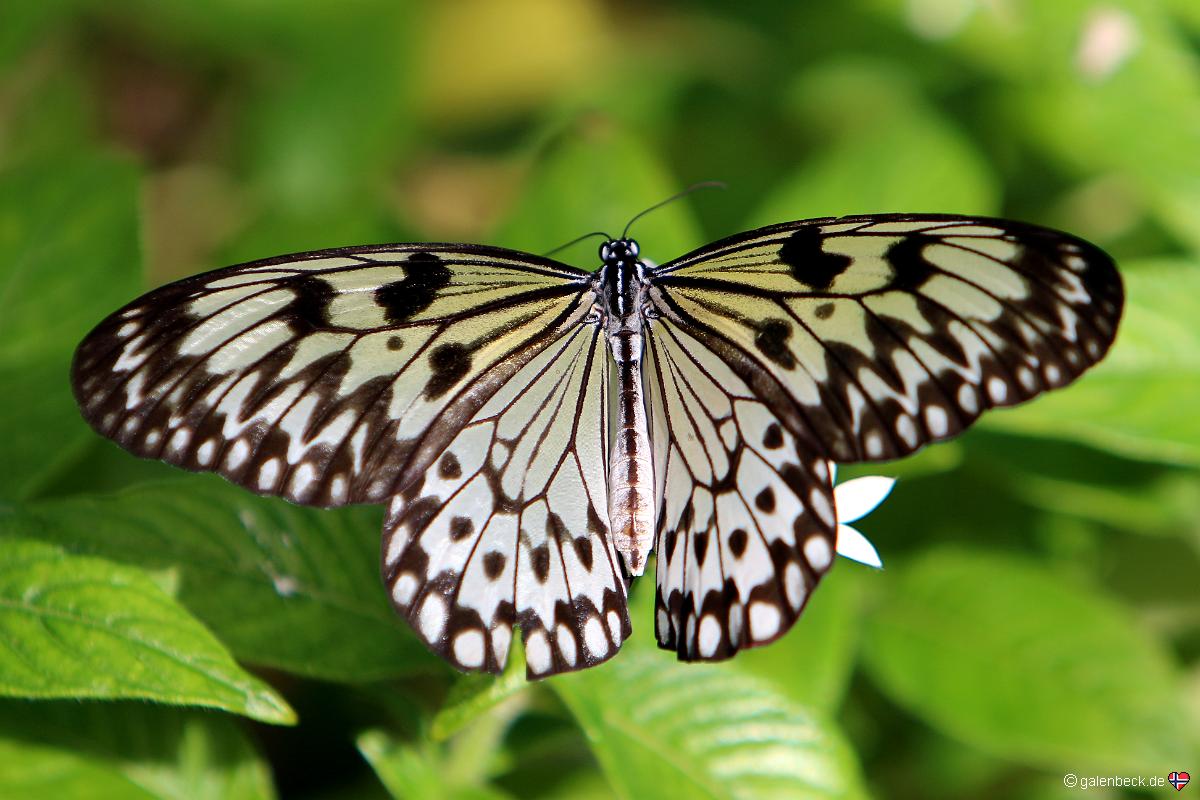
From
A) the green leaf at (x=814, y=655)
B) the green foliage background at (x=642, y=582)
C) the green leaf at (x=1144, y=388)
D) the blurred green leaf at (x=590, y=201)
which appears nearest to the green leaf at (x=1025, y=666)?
the green foliage background at (x=642, y=582)

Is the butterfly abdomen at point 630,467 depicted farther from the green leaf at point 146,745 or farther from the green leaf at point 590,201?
the green leaf at point 146,745

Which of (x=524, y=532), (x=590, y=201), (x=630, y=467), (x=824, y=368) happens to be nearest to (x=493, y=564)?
(x=524, y=532)

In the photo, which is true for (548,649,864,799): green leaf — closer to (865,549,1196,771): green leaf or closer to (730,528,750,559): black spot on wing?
(730,528,750,559): black spot on wing

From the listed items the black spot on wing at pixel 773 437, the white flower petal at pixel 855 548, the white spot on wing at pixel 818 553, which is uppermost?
the black spot on wing at pixel 773 437

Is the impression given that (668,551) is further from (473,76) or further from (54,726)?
(473,76)

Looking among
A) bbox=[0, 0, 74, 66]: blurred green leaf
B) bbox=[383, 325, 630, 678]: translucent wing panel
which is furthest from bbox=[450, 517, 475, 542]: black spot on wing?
bbox=[0, 0, 74, 66]: blurred green leaf
